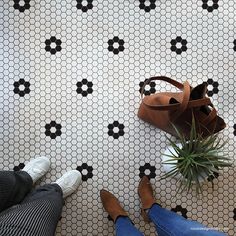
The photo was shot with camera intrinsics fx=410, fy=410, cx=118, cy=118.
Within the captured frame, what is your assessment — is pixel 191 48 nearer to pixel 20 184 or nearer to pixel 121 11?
pixel 121 11

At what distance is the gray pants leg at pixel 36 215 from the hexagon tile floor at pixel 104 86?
0.22m

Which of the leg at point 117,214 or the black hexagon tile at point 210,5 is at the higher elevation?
the black hexagon tile at point 210,5

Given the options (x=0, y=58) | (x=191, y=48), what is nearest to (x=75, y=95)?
(x=0, y=58)

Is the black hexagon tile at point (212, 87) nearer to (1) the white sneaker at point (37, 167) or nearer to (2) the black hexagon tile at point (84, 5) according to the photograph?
(2) the black hexagon tile at point (84, 5)

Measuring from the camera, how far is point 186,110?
61.2 inches

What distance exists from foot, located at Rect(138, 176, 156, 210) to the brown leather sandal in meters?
0.31

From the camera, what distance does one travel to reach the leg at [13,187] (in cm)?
155

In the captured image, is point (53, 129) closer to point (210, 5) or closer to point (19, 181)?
point (19, 181)

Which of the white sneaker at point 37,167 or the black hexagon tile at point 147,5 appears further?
the black hexagon tile at point 147,5

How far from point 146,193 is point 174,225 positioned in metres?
0.29

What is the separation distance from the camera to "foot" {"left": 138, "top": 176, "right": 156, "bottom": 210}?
1.78 meters

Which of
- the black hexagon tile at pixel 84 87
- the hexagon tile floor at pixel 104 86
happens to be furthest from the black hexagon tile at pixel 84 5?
the black hexagon tile at pixel 84 87

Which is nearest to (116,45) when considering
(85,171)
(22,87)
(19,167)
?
(22,87)

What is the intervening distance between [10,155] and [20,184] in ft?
0.79
